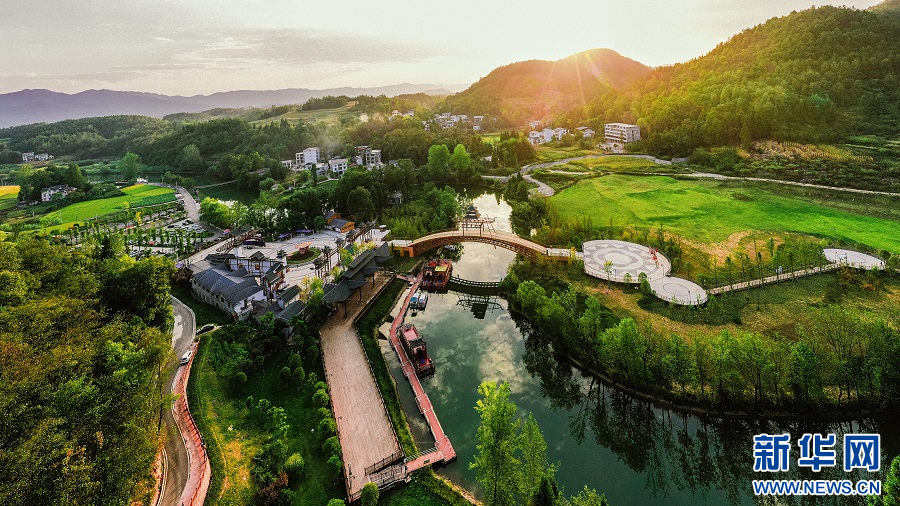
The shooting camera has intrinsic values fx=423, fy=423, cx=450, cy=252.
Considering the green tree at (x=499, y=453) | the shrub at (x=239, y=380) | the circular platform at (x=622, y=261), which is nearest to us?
the green tree at (x=499, y=453)

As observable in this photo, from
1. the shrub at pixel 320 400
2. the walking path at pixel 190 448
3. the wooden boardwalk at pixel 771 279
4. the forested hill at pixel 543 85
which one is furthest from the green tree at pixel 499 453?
the forested hill at pixel 543 85

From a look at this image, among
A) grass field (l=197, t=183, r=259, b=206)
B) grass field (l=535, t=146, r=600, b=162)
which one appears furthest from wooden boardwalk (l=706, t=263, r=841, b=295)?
grass field (l=197, t=183, r=259, b=206)

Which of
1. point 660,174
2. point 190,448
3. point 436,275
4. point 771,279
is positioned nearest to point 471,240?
point 436,275

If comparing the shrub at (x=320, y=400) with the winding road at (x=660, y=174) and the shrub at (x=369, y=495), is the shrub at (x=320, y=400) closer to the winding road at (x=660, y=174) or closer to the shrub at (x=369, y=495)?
the shrub at (x=369, y=495)

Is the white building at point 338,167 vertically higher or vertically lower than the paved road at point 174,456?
higher

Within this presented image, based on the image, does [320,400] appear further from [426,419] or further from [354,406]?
[426,419]
